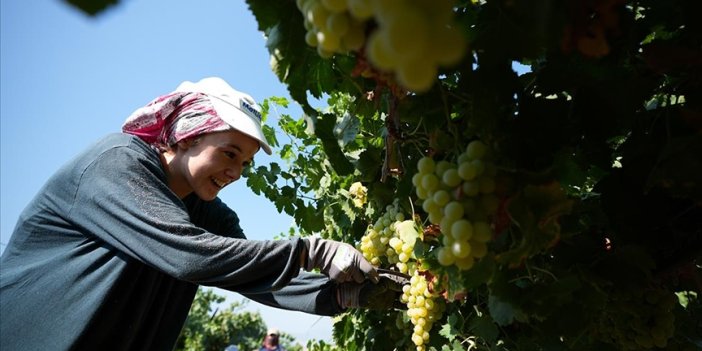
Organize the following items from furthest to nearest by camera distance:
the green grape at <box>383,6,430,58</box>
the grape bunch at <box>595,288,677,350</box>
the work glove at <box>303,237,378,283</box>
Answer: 1. the work glove at <box>303,237,378,283</box>
2. the grape bunch at <box>595,288,677,350</box>
3. the green grape at <box>383,6,430,58</box>

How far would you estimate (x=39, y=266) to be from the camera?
2.12 m

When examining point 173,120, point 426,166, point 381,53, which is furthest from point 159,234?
point 381,53

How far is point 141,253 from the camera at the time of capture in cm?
196

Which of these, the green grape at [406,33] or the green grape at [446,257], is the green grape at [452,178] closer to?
the green grape at [446,257]

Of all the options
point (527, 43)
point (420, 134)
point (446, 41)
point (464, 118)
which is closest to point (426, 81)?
point (446, 41)

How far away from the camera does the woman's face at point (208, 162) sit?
8.20 ft

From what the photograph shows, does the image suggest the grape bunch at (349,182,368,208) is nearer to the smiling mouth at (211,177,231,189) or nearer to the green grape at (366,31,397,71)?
the smiling mouth at (211,177,231,189)

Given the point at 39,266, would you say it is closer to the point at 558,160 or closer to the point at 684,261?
the point at 558,160

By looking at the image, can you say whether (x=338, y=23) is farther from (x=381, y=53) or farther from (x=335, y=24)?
(x=381, y=53)

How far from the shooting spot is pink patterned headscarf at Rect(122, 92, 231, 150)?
2.52 metres

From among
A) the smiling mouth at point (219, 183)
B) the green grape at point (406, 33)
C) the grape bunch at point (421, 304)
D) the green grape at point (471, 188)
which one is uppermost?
the green grape at point (406, 33)

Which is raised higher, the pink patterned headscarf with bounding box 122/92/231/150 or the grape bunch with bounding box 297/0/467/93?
the grape bunch with bounding box 297/0/467/93

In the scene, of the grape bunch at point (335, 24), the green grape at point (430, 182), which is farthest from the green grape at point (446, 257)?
the grape bunch at point (335, 24)

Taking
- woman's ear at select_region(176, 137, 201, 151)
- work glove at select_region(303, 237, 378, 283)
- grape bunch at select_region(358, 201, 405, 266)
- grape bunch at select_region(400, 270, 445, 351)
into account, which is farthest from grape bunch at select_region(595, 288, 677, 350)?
woman's ear at select_region(176, 137, 201, 151)
